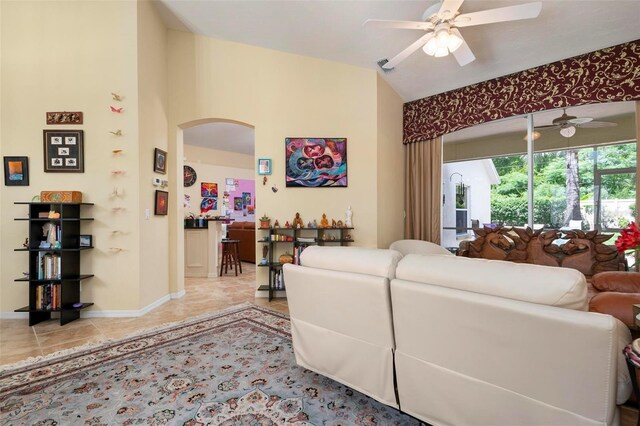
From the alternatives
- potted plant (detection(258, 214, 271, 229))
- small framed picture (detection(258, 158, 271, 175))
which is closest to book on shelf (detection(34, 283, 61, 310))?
potted plant (detection(258, 214, 271, 229))

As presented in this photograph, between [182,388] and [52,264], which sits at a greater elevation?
[52,264]

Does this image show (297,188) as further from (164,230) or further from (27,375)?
(27,375)

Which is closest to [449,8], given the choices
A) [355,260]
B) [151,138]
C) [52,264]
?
[355,260]

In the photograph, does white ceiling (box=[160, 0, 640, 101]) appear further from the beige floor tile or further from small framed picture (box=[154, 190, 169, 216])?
the beige floor tile

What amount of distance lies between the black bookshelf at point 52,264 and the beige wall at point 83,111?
Result: 184 mm

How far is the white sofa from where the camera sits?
108cm

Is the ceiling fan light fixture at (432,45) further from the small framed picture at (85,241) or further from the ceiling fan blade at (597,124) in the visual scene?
the small framed picture at (85,241)

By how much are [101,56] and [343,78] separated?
2974 mm

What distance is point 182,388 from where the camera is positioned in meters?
1.99

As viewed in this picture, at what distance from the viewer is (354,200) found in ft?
14.3

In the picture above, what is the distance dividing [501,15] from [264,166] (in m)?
3.08

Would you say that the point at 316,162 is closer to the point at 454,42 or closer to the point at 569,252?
the point at 454,42

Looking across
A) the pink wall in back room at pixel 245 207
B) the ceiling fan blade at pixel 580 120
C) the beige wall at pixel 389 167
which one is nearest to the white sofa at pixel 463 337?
the beige wall at pixel 389 167

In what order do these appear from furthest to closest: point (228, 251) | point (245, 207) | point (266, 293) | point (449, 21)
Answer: point (245, 207), point (228, 251), point (266, 293), point (449, 21)
